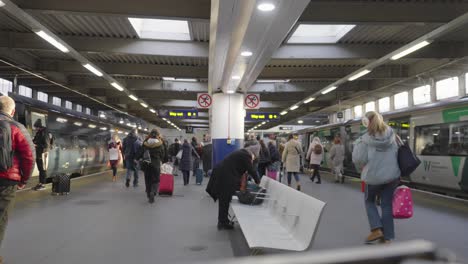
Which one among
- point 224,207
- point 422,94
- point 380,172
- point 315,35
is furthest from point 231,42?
point 422,94

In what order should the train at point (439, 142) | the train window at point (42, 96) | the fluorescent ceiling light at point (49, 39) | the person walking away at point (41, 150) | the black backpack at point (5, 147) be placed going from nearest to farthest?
the black backpack at point (5, 147) < the fluorescent ceiling light at point (49, 39) < the train at point (439, 142) < the person walking away at point (41, 150) < the train window at point (42, 96)

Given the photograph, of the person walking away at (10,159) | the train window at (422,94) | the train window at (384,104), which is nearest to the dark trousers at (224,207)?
the person walking away at (10,159)

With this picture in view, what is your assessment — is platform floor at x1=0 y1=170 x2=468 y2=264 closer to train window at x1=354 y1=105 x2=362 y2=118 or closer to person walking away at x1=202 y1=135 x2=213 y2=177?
person walking away at x1=202 y1=135 x2=213 y2=177

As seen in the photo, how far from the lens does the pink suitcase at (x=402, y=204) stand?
533 cm

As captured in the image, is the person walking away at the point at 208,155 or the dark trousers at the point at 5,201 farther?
the person walking away at the point at 208,155

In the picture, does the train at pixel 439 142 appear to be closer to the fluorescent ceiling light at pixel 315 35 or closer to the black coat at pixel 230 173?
the fluorescent ceiling light at pixel 315 35

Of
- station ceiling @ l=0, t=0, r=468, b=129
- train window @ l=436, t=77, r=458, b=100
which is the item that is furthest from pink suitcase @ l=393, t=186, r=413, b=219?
train window @ l=436, t=77, r=458, b=100

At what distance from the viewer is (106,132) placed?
2222 cm

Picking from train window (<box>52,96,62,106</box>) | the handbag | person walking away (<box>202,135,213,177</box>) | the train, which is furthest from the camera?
train window (<box>52,96,62,106</box>)

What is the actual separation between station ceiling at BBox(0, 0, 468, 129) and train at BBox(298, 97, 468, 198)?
1.94 metres

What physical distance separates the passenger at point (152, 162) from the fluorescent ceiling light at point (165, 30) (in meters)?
3.87

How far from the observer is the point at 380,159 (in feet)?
17.7

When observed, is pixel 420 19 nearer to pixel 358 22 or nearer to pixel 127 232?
pixel 358 22

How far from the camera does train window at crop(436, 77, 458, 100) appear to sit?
18.7 meters
